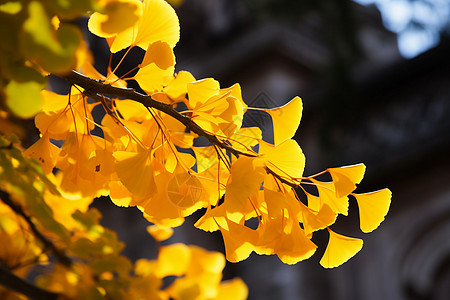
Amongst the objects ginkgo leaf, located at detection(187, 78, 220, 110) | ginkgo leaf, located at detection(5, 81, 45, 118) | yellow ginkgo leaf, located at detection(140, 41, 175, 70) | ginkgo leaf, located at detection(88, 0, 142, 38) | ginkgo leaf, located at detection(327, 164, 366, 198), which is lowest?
ginkgo leaf, located at detection(5, 81, 45, 118)

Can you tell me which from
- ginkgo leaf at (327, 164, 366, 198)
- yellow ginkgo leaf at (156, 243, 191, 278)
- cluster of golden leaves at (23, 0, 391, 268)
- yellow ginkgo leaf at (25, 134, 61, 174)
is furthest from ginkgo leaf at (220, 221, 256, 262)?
yellow ginkgo leaf at (156, 243, 191, 278)

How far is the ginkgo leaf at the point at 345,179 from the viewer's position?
20.1 inches

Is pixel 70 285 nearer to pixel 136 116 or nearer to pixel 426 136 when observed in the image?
pixel 136 116

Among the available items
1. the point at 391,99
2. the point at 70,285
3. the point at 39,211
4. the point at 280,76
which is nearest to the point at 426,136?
the point at 391,99

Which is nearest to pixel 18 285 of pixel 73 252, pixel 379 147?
pixel 73 252

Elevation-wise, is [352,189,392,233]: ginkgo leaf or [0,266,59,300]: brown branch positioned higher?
[352,189,392,233]: ginkgo leaf

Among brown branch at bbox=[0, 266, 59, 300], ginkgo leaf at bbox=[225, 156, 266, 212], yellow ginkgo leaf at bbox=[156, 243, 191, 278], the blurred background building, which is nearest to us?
ginkgo leaf at bbox=[225, 156, 266, 212]

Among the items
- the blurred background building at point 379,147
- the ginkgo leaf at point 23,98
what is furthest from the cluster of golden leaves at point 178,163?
the blurred background building at point 379,147

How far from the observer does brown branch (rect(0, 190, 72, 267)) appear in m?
0.72

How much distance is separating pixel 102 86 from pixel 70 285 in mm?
422

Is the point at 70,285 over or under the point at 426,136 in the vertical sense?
under

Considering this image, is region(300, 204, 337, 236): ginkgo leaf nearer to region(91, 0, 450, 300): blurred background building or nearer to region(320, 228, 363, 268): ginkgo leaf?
region(320, 228, 363, 268): ginkgo leaf

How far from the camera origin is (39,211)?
54cm

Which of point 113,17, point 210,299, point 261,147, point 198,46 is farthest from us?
point 198,46
